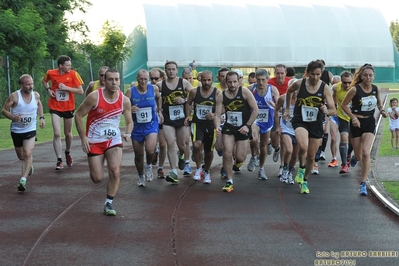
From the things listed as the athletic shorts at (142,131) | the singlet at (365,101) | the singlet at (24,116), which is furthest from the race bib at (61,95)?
the singlet at (365,101)

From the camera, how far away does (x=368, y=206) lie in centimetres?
1077

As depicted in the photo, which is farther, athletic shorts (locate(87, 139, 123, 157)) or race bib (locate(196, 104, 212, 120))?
race bib (locate(196, 104, 212, 120))

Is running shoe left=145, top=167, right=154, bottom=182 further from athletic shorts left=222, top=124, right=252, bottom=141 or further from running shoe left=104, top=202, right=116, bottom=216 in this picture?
running shoe left=104, top=202, right=116, bottom=216

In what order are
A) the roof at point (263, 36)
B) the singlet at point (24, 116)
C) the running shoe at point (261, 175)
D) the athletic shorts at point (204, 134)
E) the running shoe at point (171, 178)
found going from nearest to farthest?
the singlet at point (24, 116) → the running shoe at point (171, 178) → the athletic shorts at point (204, 134) → the running shoe at point (261, 175) → the roof at point (263, 36)

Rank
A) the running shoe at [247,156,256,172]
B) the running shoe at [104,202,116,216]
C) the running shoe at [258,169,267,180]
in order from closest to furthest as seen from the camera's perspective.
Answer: the running shoe at [104,202,116,216]
the running shoe at [258,169,267,180]
the running shoe at [247,156,256,172]

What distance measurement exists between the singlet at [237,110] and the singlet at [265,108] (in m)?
1.59

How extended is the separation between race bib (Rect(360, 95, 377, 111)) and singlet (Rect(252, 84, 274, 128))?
2420 millimetres

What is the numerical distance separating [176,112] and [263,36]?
61.8m

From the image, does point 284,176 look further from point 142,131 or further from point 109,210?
point 109,210

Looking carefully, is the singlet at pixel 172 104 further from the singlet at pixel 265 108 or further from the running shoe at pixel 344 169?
the running shoe at pixel 344 169

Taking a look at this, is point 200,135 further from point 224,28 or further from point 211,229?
point 224,28

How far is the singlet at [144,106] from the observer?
12.5 meters

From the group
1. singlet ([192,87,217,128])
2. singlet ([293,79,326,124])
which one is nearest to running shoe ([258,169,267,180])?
singlet ([192,87,217,128])

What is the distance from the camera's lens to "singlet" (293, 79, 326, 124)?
11898 millimetres
